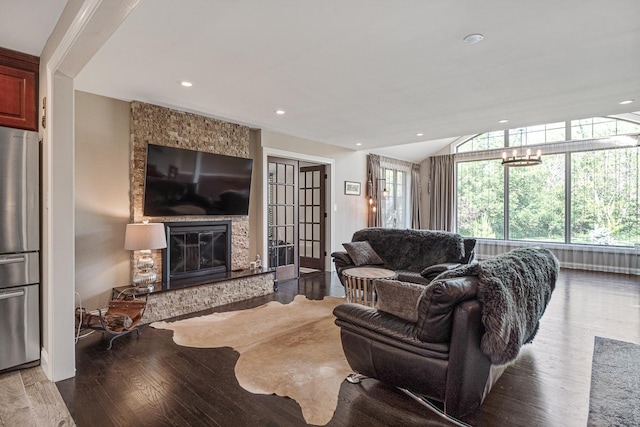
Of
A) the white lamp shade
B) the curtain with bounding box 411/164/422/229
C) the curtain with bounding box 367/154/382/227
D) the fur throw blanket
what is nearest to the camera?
the fur throw blanket

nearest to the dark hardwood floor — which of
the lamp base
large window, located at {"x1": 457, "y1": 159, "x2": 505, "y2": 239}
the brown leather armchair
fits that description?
the brown leather armchair

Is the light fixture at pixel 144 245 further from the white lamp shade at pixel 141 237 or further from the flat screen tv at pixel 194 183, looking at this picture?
the flat screen tv at pixel 194 183

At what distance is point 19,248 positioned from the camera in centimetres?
259

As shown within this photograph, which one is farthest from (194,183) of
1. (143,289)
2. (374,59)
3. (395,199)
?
(395,199)

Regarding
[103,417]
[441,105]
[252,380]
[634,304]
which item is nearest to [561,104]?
[441,105]

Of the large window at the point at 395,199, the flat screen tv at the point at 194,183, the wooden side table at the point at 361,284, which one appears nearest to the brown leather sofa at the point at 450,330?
the wooden side table at the point at 361,284

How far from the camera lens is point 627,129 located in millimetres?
6750

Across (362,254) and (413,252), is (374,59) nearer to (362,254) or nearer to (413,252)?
(362,254)

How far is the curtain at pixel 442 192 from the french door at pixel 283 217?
16.3ft

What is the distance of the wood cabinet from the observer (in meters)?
2.63

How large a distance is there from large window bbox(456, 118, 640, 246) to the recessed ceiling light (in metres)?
6.42

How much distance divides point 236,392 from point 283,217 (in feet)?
12.4

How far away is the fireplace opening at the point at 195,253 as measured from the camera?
4.27 metres

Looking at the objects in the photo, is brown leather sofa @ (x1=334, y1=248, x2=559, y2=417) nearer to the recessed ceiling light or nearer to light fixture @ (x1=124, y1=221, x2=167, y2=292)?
the recessed ceiling light
